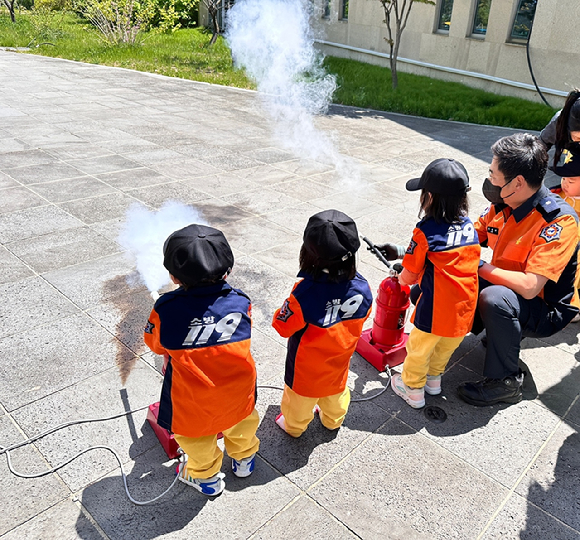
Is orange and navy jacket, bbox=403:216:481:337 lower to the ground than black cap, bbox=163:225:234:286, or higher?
lower

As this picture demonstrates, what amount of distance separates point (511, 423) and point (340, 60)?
17.7 m

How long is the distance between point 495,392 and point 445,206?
122 cm

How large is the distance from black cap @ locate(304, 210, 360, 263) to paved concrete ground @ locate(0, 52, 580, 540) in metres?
1.14

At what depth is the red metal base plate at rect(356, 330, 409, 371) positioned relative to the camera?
362 centimetres

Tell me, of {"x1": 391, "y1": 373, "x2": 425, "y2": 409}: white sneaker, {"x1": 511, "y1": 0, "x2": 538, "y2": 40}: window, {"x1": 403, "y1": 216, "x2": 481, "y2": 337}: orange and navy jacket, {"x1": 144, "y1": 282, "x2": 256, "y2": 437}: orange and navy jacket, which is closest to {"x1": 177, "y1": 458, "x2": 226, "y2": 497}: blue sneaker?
{"x1": 144, "y1": 282, "x2": 256, "y2": 437}: orange and navy jacket

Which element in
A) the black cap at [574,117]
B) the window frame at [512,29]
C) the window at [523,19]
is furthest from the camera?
the window frame at [512,29]

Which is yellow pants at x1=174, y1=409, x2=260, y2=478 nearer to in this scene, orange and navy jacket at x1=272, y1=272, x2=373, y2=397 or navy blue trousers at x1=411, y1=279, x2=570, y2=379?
orange and navy jacket at x1=272, y1=272, x2=373, y2=397

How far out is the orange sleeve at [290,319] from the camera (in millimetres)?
2621

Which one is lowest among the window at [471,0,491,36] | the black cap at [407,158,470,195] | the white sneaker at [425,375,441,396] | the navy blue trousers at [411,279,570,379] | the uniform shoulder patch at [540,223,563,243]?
the white sneaker at [425,375,441,396]

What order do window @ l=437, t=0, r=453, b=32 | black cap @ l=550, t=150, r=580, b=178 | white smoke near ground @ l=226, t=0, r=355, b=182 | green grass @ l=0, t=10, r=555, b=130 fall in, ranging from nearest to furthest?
black cap @ l=550, t=150, r=580, b=178
white smoke near ground @ l=226, t=0, r=355, b=182
green grass @ l=0, t=10, r=555, b=130
window @ l=437, t=0, r=453, b=32

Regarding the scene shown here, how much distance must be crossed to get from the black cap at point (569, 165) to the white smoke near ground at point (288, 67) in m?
3.81

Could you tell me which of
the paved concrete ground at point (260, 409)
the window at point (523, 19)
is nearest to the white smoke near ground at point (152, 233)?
the paved concrete ground at point (260, 409)

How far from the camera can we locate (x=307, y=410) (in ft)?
9.50

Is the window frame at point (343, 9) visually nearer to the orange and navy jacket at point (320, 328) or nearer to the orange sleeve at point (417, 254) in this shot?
the orange sleeve at point (417, 254)
